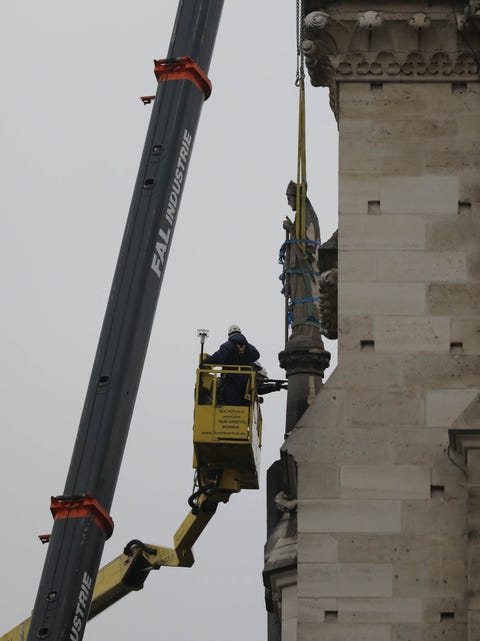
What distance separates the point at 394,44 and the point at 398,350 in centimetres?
479

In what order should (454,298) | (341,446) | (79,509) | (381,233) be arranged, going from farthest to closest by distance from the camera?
(79,509), (381,233), (454,298), (341,446)

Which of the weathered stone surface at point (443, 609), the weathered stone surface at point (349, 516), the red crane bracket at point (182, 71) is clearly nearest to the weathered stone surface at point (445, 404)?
the weathered stone surface at point (349, 516)

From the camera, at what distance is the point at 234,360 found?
33.8 metres

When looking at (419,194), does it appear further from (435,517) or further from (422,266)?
(435,517)

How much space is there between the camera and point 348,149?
89.7 ft

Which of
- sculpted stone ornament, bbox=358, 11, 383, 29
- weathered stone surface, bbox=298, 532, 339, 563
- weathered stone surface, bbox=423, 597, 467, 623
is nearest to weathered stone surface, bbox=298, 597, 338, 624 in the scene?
weathered stone surface, bbox=298, 532, 339, 563

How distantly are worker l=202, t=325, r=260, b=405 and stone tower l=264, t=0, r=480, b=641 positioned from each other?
5.82 meters

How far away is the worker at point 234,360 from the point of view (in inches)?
1331

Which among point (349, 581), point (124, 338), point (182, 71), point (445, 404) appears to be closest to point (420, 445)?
point (445, 404)

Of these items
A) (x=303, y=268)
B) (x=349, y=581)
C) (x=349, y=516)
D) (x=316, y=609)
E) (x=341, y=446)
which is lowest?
(x=316, y=609)

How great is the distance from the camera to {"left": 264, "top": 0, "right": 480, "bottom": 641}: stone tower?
25.1m

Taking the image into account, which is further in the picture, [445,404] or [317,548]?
[445,404]

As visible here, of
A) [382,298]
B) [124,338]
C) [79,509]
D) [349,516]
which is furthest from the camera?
[124,338]

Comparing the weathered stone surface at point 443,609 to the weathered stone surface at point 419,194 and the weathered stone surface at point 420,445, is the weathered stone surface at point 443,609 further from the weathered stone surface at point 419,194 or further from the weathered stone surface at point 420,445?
the weathered stone surface at point 419,194
